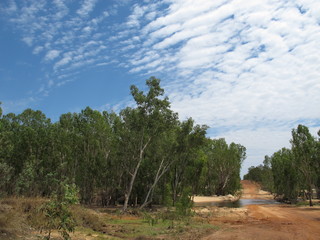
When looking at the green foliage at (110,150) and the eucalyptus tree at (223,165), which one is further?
the eucalyptus tree at (223,165)

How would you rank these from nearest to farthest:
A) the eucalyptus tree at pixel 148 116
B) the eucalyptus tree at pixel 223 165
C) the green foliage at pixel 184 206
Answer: the green foliage at pixel 184 206, the eucalyptus tree at pixel 148 116, the eucalyptus tree at pixel 223 165

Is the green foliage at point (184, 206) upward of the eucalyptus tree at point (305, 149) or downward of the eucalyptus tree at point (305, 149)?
downward

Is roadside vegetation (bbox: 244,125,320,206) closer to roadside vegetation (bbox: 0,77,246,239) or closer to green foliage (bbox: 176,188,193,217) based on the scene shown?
roadside vegetation (bbox: 0,77,246,239)

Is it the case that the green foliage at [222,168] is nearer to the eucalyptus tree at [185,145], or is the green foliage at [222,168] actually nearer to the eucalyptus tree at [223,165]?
the eucalyptus tree at [223,165]

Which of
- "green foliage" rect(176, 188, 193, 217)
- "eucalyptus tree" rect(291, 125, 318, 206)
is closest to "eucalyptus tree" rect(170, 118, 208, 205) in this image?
"green foliage" rect(176, 188, 193, 217)

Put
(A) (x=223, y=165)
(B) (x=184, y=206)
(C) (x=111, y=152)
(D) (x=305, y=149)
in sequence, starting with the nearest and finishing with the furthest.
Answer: (B) (x=184, y=206) → (C) (x=111, y=152) → (D) (x=305, y=149) → (A) (x=223, y=165)

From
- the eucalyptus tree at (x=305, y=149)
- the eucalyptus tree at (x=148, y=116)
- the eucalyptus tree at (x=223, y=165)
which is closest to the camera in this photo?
the eucalyptus tree at (x=148, y=116)

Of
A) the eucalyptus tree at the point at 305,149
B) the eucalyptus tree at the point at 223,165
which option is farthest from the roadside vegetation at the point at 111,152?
the eucalyptus tree at the point at 223,165

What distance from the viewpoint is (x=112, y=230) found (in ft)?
59.2

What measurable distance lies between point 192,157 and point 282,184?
25.6m

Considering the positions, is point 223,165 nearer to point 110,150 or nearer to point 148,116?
point 110,150

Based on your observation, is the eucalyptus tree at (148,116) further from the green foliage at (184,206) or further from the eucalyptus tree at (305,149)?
the eucalyptus tree at (305,149)

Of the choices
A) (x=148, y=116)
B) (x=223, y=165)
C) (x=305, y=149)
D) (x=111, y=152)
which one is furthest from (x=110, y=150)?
(x=223, y=165)

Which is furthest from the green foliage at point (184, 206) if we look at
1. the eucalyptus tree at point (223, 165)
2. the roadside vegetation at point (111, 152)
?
the eucalyptus tree at point (223, 165)
